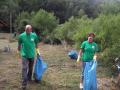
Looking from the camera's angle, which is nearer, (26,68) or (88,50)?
(26,68)

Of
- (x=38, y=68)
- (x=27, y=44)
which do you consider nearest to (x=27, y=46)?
(x=27, y=44)

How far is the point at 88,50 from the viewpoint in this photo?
9539 millimetres

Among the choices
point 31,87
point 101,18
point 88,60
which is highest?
point 101,18

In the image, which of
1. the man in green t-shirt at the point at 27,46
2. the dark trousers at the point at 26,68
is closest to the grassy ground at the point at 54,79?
the dark trousers at the point at 26,68

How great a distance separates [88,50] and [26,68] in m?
1.77

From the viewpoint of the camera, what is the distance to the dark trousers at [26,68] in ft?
30.2

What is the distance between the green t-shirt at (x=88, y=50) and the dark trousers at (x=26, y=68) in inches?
57.7

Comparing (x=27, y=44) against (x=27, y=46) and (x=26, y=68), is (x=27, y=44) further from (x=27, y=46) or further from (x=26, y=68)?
(x=26, y=68)

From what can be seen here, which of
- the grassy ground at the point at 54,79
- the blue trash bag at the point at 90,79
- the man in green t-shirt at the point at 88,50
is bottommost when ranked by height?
the grassy ground at the point at 54,79

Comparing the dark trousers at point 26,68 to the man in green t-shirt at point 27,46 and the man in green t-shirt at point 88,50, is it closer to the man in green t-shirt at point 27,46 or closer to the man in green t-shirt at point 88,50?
the man in green t-shirt at point 27,46

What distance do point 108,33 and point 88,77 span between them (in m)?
7.39

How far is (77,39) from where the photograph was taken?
18.6 m

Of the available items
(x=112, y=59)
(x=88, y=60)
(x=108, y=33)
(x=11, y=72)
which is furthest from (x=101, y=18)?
(x=88, y=60)

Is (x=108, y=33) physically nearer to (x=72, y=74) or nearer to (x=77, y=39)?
(x=77, y=39)
